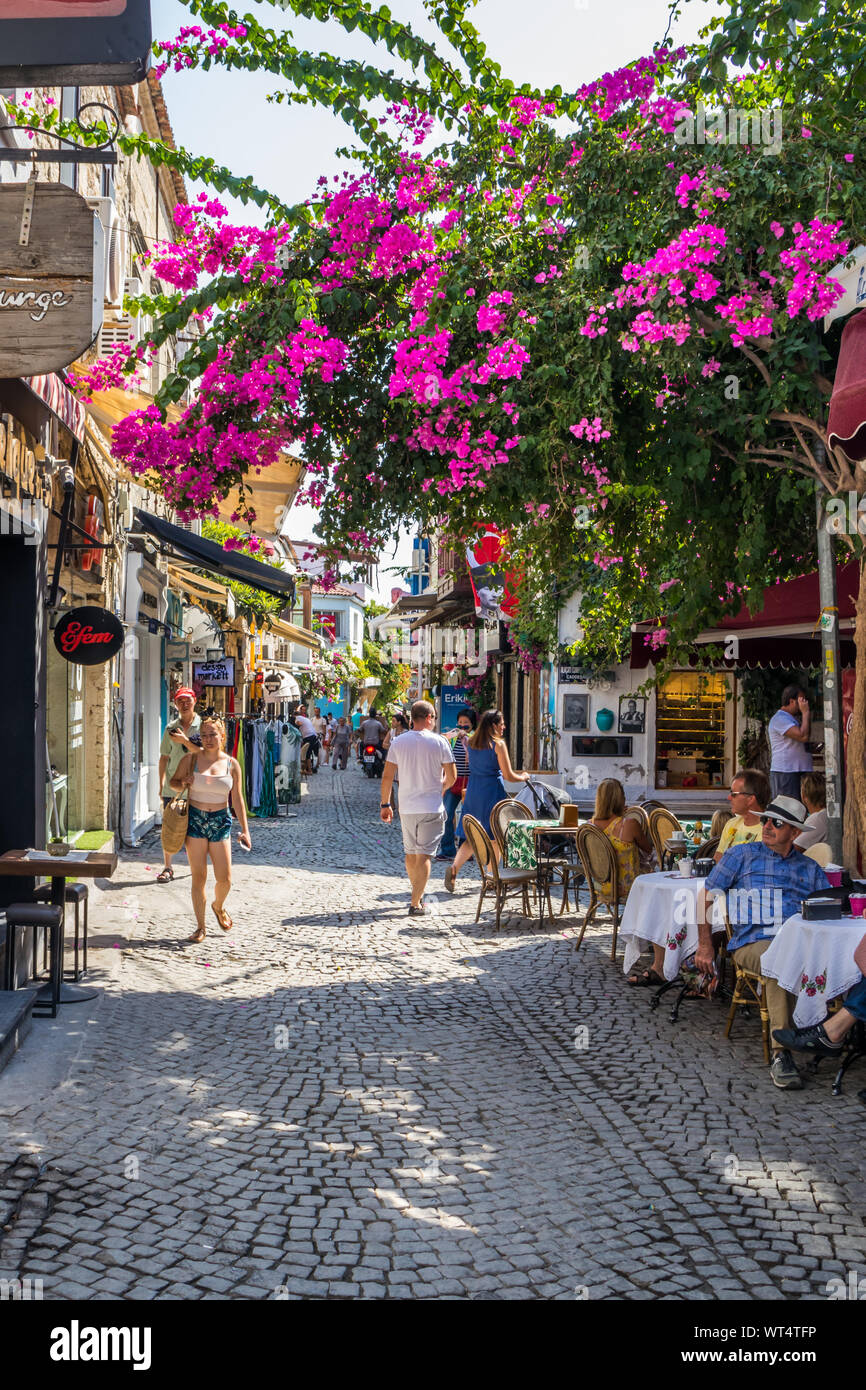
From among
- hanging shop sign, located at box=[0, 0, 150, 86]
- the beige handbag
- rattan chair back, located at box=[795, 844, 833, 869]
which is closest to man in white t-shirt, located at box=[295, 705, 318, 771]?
the beige handbag

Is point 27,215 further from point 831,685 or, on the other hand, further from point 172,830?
point 172,830

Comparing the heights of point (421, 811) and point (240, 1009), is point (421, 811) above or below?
above

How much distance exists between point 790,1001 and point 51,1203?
11.9ft

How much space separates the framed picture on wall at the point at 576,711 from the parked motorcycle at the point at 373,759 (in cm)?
1132

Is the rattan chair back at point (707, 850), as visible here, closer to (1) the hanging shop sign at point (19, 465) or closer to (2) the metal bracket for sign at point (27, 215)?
(1) the hanging shop sign at point (19, 465)

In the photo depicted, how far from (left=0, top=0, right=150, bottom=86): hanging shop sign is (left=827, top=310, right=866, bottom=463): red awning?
10.2ft

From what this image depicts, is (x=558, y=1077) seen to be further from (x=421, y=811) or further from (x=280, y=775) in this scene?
(x=280, y=775)

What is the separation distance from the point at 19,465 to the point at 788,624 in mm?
5596

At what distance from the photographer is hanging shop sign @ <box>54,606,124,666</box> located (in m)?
9.27

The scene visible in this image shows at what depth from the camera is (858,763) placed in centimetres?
669

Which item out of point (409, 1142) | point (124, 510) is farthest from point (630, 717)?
point (409, 1142)

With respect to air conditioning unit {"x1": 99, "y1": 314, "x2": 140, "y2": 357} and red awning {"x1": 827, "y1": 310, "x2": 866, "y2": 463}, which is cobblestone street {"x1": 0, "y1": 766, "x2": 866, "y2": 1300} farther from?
air conditioning unit {"x1": 99, "y1": 314, "x2": 140, "y2": 357}
